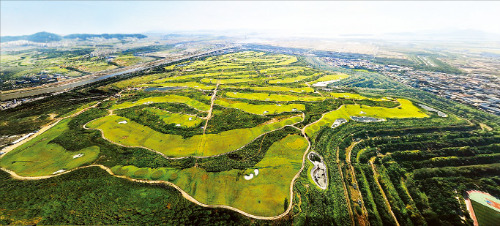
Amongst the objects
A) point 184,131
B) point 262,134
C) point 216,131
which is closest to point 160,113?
point 184,131

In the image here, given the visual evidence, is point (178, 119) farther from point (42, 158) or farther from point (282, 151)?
point (282, 151)

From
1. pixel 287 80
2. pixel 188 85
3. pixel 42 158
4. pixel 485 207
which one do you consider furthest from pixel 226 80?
pixel 485 207

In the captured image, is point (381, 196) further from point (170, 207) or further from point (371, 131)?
point (170, 207)

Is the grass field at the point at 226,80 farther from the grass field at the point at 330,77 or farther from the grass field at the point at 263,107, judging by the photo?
the grass field at the point at 330,77

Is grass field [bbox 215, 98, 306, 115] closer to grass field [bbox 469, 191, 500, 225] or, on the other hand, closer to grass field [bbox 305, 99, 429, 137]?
grass field [bbox 305, 99, 429, 137]

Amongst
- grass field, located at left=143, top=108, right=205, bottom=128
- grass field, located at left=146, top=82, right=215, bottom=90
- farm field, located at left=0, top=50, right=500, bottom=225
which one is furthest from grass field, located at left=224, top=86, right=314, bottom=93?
grass field, located at left=143, top=108, right=205, bottom=128

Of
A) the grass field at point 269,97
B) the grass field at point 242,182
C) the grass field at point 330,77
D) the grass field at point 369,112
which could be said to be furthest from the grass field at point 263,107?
the grass field at point 330,77
